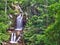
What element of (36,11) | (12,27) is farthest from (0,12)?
(36,11)

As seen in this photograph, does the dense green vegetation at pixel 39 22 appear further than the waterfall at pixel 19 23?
No

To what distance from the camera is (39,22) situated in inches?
855

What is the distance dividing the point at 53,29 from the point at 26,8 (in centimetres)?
1964

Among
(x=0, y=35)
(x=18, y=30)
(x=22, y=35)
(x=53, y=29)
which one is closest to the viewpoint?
(x=53, y=29)

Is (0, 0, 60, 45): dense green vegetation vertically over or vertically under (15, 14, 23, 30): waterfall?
over

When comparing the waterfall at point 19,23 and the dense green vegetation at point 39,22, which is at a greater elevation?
the dense green vegetation at point 39,22

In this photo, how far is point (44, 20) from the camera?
20766 millimetres

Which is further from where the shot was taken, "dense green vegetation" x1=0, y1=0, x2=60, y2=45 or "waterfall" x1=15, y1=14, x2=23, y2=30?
"waterfall" x1=15, y1=14, x2=23, y2=30

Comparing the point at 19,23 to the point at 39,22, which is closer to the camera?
the point at 39,22

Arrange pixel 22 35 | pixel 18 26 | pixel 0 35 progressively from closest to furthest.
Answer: pixel 0 35 < pixel 22 35 < pixel 18 26

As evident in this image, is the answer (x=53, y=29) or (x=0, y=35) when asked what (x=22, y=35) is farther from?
(x=53, y=29)

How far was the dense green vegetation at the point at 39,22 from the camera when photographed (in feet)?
37.9

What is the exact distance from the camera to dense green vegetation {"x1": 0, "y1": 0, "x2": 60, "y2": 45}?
1156 centimetres

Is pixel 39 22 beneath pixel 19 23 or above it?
above
